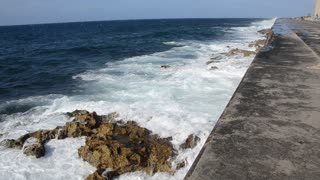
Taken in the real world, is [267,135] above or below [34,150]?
above

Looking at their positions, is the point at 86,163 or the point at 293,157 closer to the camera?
the point at 293,157

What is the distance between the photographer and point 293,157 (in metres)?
3.81

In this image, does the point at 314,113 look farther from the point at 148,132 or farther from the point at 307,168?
the point at 148,132

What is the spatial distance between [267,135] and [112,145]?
9.05ft

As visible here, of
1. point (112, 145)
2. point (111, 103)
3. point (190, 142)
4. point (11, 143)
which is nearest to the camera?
point (112, 145)

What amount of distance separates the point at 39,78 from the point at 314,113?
13710 millimetres

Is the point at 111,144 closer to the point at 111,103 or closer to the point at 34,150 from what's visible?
the point at 34,150

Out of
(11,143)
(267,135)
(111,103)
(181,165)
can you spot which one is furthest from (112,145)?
(111,103)

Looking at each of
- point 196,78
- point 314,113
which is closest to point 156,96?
point 196,78

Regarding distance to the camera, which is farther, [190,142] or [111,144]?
[190,142]

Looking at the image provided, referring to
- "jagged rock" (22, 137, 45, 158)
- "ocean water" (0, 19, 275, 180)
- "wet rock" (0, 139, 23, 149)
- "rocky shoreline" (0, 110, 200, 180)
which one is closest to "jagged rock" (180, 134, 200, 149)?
"rocky shoreline" (0, 110, 200, 180)

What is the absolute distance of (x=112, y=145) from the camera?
600 cm

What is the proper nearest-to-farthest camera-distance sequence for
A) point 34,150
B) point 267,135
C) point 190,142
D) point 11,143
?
point 267,135 → point 190,142 → point 34,150 → point 11,143

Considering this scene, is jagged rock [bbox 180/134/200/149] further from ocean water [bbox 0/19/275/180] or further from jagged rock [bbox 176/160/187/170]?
jagged rock [bbox 176/160/187/170]
